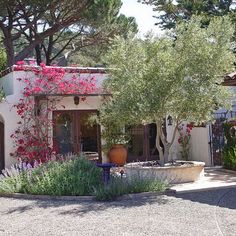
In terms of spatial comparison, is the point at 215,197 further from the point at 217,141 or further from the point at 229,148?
the point at 217,141

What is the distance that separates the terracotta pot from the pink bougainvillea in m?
2.45

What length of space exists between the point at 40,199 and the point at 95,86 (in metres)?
7.04

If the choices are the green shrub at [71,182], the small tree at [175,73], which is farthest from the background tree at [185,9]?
the green shrub at [71,182]

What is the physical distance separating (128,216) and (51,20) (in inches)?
695

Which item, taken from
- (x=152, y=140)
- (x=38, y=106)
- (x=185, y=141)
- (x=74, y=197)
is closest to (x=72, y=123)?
(x=38, y=106)

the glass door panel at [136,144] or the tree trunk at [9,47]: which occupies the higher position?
the tree trunk at [9,47]

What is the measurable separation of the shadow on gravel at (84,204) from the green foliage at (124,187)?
7.8 inches

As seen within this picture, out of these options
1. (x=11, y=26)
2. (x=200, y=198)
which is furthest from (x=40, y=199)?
(x=11, y=26)

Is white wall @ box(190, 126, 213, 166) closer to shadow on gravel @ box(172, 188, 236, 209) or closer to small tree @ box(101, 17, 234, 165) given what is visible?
small tree @ box(101, 17, 234, 165)

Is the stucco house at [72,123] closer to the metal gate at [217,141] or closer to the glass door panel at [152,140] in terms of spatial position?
the glass door panel at [152,140]

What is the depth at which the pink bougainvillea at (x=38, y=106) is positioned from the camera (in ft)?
48.9

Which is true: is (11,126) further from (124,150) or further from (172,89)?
(172,89)

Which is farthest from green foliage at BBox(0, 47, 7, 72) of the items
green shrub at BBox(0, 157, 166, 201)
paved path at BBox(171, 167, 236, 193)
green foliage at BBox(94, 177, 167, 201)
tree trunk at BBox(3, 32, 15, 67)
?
green foliage at BBox(94, 177, 167, 201)

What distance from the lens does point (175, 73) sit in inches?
450
